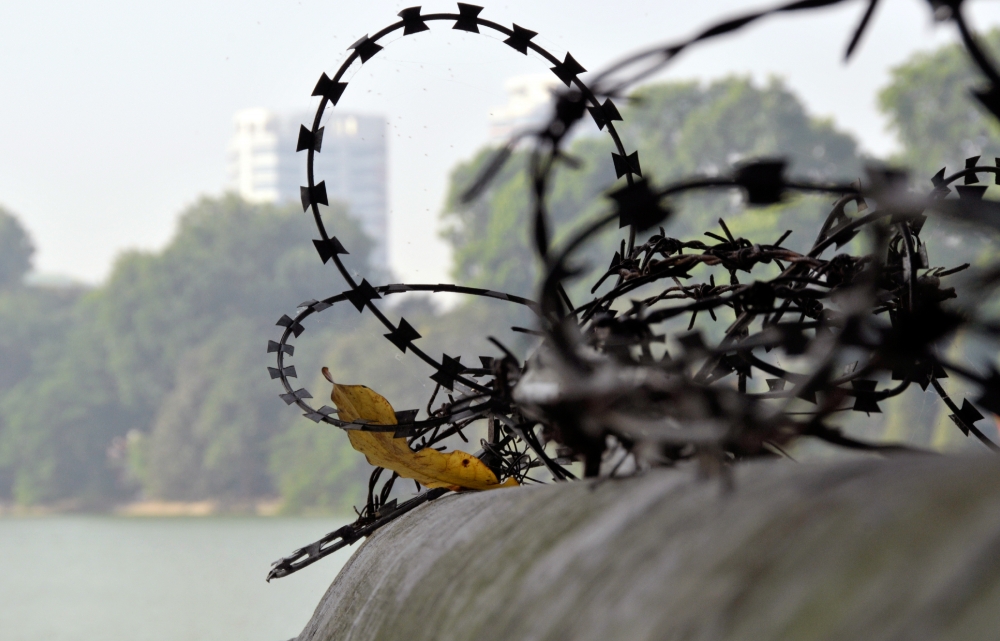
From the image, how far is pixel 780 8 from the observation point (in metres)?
0.19

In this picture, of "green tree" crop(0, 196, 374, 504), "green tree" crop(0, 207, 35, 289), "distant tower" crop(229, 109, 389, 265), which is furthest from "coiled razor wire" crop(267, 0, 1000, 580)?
"distant tower" crop(229, 109, 389, 265)

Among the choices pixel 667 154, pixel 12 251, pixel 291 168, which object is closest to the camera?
pixel 667 154

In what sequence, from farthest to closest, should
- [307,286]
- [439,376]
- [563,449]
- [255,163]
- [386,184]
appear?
1. [255,163]
2. [386,184]
3. [307,286]
4. [439,376]
5. [563,449]

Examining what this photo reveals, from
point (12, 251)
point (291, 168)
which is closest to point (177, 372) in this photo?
point (12, 251)

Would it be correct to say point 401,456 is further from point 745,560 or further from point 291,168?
point 291,168

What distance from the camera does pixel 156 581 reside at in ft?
30.8

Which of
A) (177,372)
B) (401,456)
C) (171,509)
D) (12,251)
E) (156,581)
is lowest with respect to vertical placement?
(171,509)

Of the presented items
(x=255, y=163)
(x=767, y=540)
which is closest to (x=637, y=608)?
(x=767, y=540)

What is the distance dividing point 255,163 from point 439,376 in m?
24.9

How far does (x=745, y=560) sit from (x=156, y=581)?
9.98 metres

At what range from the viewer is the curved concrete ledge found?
15cm

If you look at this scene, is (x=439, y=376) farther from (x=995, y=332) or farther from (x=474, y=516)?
(x=995, y=332)

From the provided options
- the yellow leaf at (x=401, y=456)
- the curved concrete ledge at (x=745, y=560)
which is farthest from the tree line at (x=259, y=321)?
the curved concrete ledge at (x=745, y=560)

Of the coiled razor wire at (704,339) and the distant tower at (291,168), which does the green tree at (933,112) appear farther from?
the coiled razor wire at (704,339)
